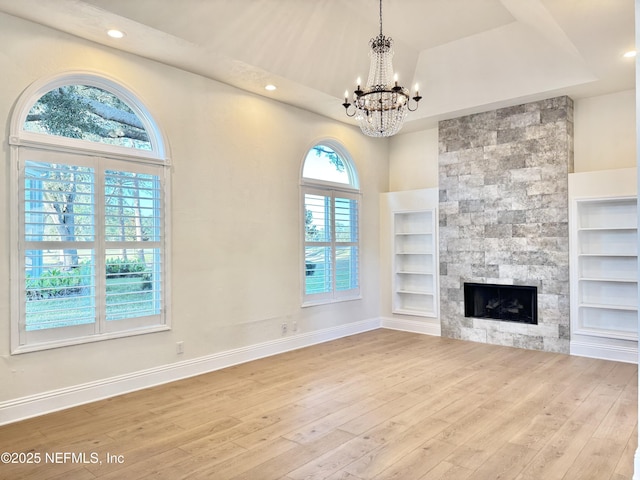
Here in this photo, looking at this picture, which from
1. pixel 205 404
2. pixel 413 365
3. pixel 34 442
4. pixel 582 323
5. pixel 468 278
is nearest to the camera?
pixel 34 442

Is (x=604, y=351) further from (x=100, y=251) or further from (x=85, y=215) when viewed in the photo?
(x=85, y=215)

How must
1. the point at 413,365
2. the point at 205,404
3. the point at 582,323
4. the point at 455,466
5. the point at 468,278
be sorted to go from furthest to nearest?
1. the point at 468,278
2. the point at 582,323
3. the point at 413,365
4. the point at 205,404
5. the point at 455,466

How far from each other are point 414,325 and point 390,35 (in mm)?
4144

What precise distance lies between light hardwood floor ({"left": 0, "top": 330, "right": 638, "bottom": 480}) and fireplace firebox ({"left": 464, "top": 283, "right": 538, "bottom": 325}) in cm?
95

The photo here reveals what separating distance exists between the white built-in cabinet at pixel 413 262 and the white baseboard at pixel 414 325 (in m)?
0.14

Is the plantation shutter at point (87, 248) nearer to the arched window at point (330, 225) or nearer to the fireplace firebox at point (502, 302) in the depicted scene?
the arched window at point (330, 225)

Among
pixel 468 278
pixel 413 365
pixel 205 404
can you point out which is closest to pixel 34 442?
pixel 205 404

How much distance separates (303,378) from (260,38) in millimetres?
3430

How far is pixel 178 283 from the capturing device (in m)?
4.35

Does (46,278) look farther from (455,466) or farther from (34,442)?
(455,466)

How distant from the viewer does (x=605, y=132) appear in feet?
17.5

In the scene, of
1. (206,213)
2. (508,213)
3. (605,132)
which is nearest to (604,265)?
(508,213)

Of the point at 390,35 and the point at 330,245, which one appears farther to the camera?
the point at 330,245

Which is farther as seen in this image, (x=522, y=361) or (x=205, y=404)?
(x=522, y=361)
